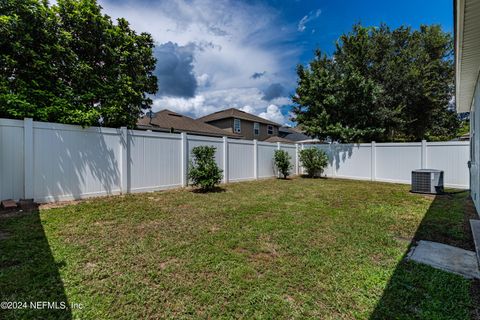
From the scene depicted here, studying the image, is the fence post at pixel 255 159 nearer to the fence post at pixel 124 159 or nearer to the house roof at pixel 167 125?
the fence post at pixel 124 159

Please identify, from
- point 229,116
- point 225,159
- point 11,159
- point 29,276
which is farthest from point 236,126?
point 29,276

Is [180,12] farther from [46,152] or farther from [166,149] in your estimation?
[46,152]

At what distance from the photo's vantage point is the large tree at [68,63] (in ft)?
19.2

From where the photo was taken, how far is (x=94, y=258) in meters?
3.03

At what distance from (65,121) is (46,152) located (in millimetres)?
1127

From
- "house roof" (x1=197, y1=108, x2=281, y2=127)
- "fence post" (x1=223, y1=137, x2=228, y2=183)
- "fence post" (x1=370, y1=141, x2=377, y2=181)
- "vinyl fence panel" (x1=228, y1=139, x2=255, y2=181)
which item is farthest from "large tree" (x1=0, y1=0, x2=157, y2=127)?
"house roof" (x1=197, y1=108, x2=281, y2=127)

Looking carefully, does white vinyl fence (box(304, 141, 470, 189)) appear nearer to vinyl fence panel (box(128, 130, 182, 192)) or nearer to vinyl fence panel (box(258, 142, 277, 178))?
vinyl fence panel (box(258, 142, 277, 178))

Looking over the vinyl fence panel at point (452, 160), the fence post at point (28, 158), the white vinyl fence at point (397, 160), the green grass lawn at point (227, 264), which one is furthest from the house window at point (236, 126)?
the fence post at point (28, 158)

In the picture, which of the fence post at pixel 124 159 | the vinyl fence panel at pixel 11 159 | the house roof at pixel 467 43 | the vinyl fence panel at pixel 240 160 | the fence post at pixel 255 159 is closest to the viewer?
the house roof at pixel 467 43

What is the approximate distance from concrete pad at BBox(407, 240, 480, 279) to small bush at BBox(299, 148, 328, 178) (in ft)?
30.0

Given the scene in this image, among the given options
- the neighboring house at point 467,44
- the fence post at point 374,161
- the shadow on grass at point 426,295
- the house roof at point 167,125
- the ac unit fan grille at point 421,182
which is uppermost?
the house roof at point 167,125

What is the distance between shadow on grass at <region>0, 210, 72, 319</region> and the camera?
2025 millimetres

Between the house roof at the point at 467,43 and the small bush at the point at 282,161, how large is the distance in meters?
6.96

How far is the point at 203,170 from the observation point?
25.9ft
